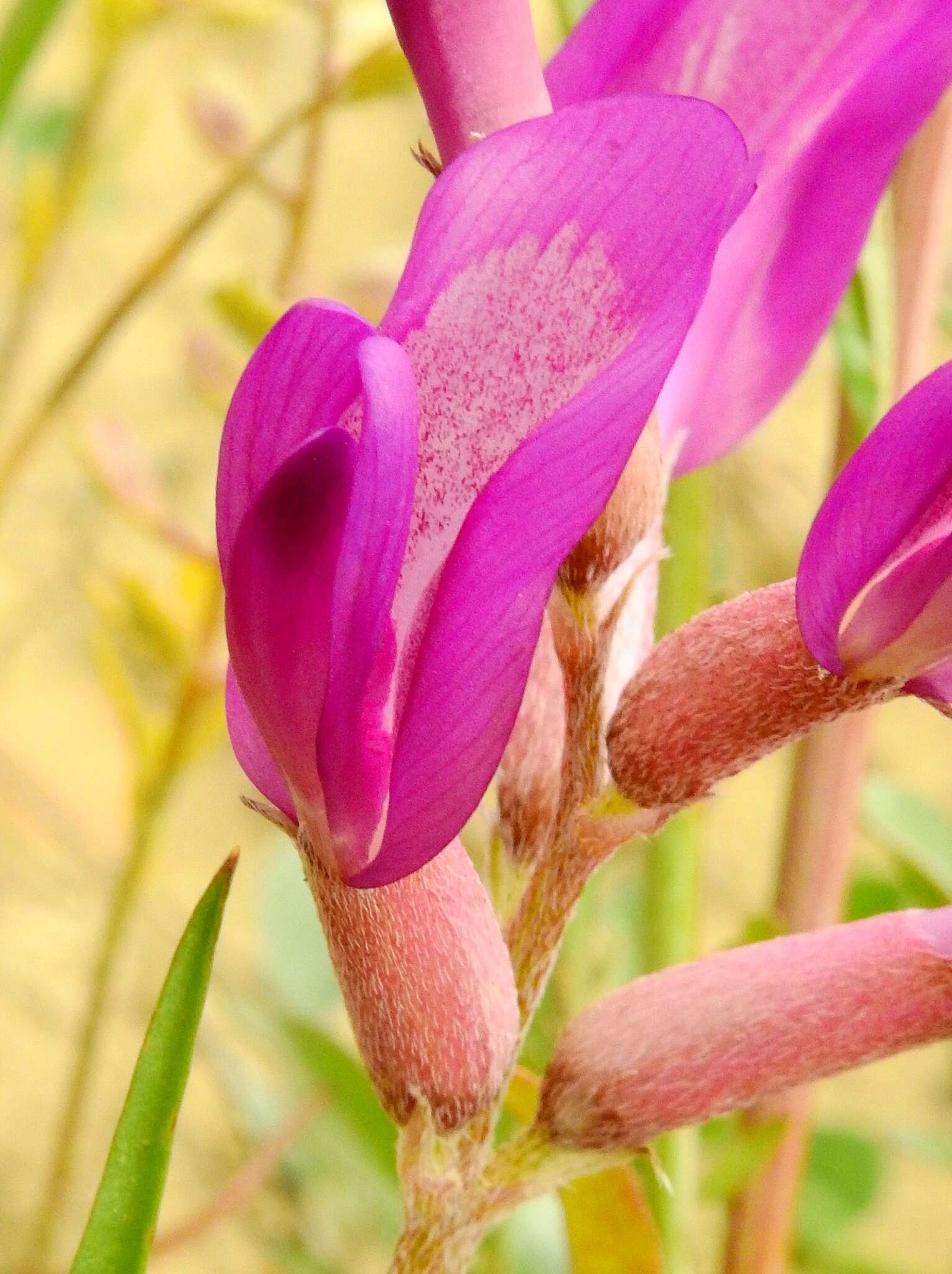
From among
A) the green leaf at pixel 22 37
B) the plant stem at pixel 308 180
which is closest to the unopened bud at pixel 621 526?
the green leaf at pixel 22 37

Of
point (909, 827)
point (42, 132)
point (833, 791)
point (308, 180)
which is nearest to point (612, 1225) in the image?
point (833, 791)

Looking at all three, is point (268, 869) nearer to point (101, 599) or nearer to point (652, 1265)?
point (101, 599)

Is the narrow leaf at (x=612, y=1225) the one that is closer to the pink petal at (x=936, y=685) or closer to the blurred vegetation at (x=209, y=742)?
the blurred vegetation at (x=209, y=742)

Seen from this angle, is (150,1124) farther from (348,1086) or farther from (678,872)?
(348,1086)

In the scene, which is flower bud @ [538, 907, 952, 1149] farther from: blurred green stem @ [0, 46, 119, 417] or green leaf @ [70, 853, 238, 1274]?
blurred green stem @ [0, 46, 119, 417]

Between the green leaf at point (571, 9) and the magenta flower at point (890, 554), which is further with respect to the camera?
the green leaf at point (571, 9)

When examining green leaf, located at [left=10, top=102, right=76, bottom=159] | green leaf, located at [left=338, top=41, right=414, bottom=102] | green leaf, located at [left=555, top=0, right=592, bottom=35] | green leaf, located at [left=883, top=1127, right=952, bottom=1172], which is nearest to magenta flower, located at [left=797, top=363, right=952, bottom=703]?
green leaf, located at [left=555, top=0, right=592, bottom=35]
